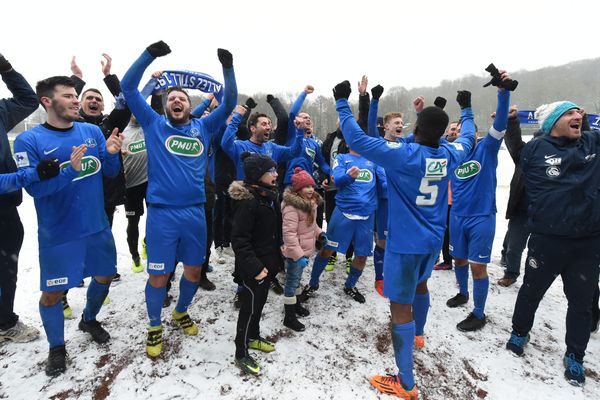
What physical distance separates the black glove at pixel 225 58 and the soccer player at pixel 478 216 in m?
3.34

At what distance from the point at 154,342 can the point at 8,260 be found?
77.9 inches

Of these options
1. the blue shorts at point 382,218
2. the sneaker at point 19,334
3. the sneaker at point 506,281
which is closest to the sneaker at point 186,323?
the sneaker at point 19,334

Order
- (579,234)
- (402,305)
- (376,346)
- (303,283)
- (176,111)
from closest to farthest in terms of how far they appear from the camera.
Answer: (402,305) → (579,234) → (176,111) → (376,346) → (303,283)

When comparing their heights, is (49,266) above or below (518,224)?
above

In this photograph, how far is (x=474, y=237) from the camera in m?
4.27

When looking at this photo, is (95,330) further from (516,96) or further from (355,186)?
(516,96)

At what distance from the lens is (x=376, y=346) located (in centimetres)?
384

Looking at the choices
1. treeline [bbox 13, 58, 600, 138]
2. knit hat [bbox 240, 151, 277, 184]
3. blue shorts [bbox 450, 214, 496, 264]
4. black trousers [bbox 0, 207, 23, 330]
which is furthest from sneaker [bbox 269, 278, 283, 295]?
treeline [bbox 13, 58, 600, 138]

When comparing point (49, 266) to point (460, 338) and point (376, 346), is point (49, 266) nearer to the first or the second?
point (376, 346)

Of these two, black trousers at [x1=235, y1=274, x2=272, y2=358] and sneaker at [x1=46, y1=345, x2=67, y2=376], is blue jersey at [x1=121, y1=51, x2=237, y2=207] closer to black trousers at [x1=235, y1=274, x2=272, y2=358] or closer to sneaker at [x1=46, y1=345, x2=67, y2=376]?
black trousers at [x1=235, y1=274, x2=272, y2=358]

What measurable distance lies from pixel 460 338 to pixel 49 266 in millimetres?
4726

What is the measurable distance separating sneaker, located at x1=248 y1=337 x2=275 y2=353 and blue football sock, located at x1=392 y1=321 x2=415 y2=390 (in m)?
1.37

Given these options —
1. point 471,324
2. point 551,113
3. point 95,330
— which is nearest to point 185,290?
point 95,330

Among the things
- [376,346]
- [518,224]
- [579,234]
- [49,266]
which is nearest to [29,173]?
[49,266]
